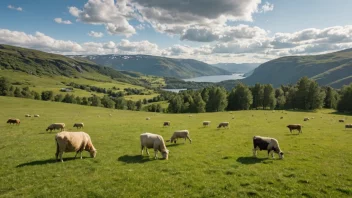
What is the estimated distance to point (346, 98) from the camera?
287 ft

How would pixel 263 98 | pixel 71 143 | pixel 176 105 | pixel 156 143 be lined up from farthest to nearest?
1. pixel 176 105
2. pixel 263 98
3. pixel 156 143
4. pixel 71 143

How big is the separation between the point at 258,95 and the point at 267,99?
464cm

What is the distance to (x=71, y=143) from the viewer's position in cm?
1853

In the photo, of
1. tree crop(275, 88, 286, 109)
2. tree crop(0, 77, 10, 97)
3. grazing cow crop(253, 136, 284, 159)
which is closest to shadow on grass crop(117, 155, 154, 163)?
grazing cow crop(253, 136, 284, 159)

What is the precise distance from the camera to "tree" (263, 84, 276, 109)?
105 m

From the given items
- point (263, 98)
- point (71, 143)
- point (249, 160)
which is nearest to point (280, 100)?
point (263, 98)

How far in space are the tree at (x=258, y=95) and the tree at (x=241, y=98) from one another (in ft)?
20.3

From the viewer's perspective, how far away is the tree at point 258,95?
107 m

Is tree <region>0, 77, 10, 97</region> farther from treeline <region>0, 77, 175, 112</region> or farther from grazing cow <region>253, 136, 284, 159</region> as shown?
grazing cow <region>253, 136, 284, 159</region>

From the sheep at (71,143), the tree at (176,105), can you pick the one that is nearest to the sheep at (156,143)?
the sheep at (71,143)

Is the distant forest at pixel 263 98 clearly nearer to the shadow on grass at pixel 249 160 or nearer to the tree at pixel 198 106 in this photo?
the tree at pixel 198 106

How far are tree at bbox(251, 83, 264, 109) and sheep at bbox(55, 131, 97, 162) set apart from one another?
10075 centimetres

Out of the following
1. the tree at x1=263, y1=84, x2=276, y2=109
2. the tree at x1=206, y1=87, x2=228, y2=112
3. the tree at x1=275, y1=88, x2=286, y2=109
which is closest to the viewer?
the tree at x1=206, y1=87, x2=228, y2=112

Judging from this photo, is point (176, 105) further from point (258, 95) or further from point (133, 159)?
point (133, 159)
